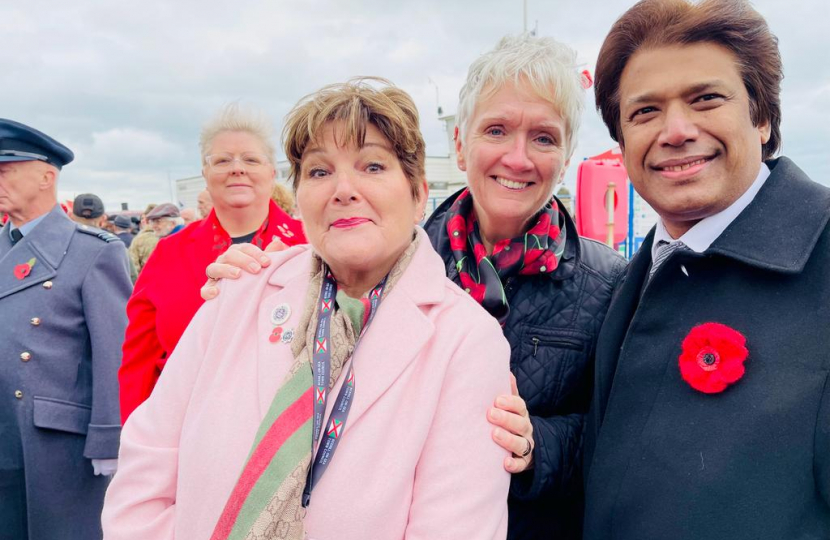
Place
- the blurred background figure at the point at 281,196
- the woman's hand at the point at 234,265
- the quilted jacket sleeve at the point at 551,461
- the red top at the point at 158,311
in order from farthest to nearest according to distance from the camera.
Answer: the blurred background figure at the point at 281,196, the red top at the point at 158,311, the woman's hand at the point at 234,265, the quilted jacket sleeve at the point at 551,461

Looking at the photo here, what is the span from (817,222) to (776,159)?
0.30m

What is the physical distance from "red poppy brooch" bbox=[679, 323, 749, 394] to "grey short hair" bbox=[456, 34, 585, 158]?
2.96ft

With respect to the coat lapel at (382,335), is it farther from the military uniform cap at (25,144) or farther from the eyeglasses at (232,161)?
the military uniform cap at (25,144)

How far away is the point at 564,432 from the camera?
1753mm

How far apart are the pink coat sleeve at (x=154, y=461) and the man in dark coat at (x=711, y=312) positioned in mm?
1188

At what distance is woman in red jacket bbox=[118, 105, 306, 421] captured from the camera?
2.53m

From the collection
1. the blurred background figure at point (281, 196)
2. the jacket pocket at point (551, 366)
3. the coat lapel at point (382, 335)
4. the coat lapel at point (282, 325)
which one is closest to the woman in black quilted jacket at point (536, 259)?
the jacket pocket at point (551, 366)

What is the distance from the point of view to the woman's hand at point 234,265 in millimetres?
1767

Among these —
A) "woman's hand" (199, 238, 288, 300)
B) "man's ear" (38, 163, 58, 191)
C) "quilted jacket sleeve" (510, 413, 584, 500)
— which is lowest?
"quilted jacket sleeve" (510, 413, 584, 500)

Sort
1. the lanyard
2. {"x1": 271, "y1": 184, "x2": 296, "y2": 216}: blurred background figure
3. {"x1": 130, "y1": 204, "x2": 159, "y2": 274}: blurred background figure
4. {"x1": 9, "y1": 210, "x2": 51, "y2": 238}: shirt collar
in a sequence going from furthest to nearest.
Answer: {"x1": 130, "y1": 204, "x2": 159, "y2": 274}: blurred background figure < {"x1": 271, "y1": 184, "x2": 296, "y2": 216}: blurred background figure < {"x1": 9, "y1": 210, "x2": 51, "y2": 238}: shirt collar < the lanyard

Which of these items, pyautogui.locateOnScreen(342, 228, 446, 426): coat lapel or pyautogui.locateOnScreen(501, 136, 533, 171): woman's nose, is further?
pyautogui.locateOnScreen(501, 136, 533, 171): woman's nose

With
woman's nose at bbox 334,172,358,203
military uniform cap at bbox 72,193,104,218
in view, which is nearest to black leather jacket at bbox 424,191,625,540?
woman's nose at bbox 334,172,358,203

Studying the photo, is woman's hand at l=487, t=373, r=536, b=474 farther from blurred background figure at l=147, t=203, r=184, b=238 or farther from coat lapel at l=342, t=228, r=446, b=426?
blurred background figure at l=147, t=203, r=184, b=238

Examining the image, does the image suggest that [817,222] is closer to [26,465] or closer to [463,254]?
[463,254]
